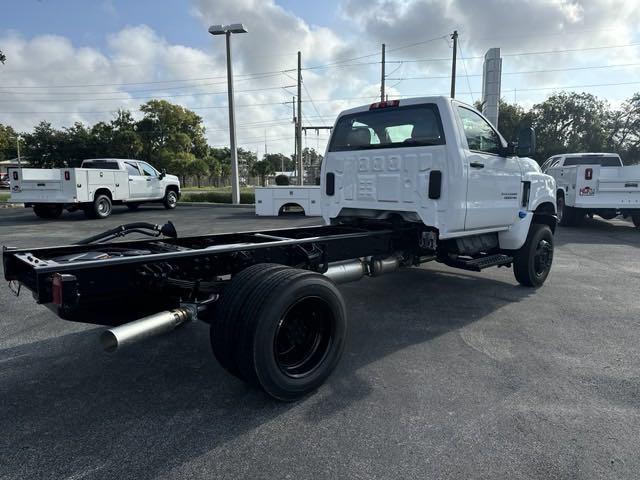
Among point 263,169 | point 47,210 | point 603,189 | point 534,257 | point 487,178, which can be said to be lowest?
point 534,257

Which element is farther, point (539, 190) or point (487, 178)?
point (539, 190)

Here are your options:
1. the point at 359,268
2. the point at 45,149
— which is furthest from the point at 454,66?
the point at 45,149

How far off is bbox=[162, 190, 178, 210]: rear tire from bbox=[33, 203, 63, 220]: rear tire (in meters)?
4.51

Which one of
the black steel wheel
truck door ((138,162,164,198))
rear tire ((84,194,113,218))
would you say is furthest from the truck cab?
truck door ((138,162,164,198))

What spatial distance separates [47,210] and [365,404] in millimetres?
15881

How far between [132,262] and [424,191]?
3.03 metres

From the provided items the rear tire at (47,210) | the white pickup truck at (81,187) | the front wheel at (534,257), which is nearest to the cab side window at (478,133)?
the front wheel at (534,257)

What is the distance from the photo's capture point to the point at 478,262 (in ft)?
16.9

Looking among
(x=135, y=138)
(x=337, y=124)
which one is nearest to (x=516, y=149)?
(x=337, y=124)

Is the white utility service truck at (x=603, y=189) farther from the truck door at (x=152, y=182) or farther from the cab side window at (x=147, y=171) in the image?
the cab side window at (x=147, y=171)

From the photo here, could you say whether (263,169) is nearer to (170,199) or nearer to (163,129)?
(163,129)

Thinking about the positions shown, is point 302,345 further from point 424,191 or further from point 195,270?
point 424,191

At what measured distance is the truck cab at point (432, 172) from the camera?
183 inches

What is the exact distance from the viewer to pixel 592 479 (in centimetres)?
229
